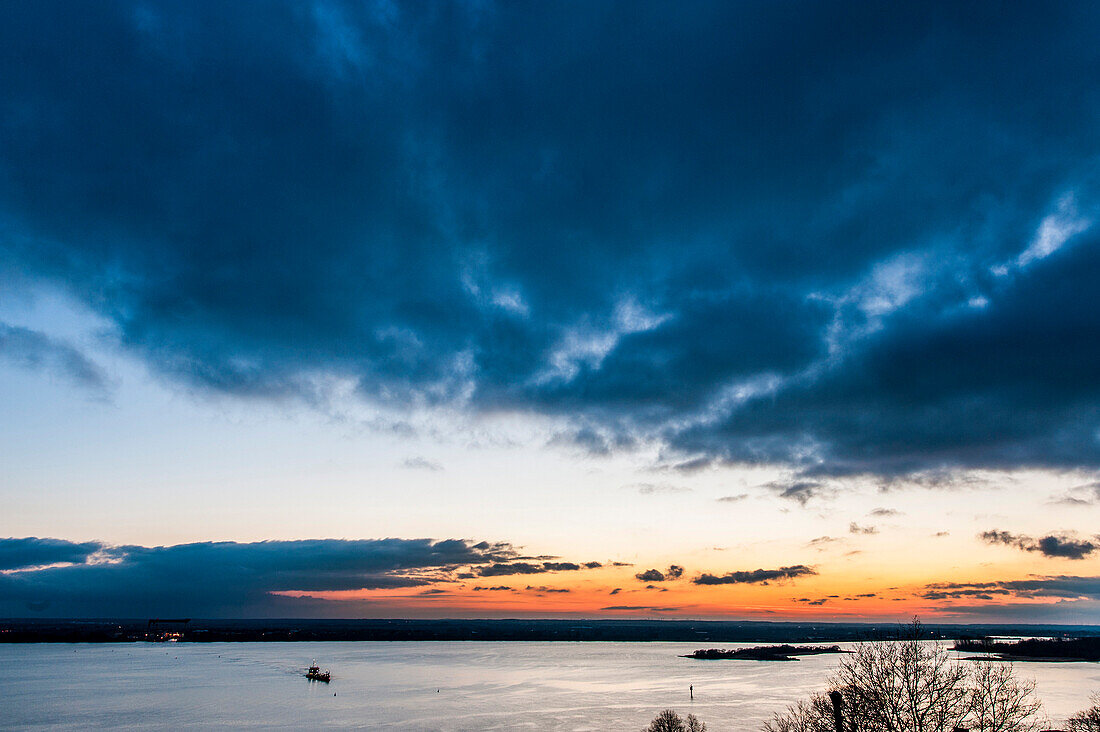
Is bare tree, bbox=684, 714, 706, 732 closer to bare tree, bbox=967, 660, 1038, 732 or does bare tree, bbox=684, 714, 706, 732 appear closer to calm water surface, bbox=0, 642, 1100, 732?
calm water surface, bbox=0, 642, 1100, 732

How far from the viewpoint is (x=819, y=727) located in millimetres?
31406

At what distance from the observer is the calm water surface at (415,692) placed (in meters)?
81.1

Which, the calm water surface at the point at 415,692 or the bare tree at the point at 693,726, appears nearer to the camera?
the bare tree at the point at 693,726

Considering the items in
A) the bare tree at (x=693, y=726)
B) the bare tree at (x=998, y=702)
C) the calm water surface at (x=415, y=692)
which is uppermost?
the bare tree at (x=998, y=702)

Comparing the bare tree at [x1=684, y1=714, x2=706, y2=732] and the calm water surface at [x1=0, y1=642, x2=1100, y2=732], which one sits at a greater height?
the bare tree at [x1=684, y1=714, x2=706, y2=732]

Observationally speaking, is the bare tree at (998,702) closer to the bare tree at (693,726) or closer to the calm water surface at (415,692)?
the bare tree at (693,726)

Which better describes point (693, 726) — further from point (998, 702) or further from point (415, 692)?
point (415, 692)

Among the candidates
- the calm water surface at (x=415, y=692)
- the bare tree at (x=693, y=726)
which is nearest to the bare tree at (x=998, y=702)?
the bare tree at (x=693, y=726)

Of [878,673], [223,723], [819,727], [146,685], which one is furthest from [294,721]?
[878,673]

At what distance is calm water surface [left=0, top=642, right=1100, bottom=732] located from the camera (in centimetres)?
8106

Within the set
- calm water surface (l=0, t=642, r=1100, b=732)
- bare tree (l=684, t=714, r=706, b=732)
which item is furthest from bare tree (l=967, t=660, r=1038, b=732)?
calm water surface (l=0, t=642, r=1100, b=732)

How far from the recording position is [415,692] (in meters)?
109

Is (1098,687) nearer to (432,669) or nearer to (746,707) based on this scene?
(746,707)

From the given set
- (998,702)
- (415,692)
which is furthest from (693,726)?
(415,692)
